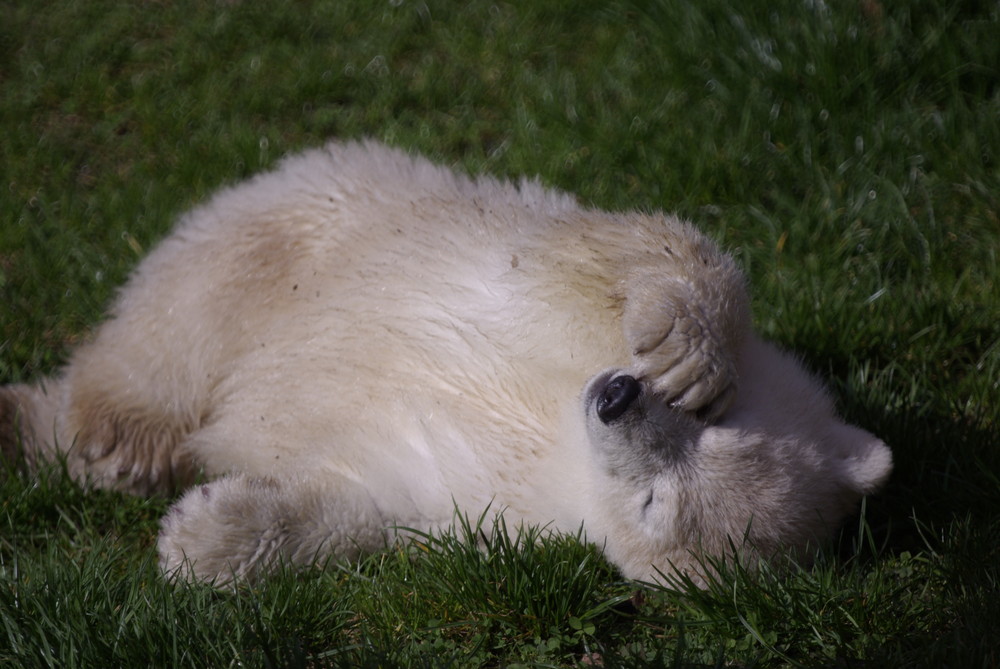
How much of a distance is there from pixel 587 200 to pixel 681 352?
174 centimetres

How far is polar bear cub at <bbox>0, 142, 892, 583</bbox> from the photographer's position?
2.73 meters

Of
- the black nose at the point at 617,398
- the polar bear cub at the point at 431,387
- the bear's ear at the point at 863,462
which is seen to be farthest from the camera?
the bear's ear at the point at 863,462

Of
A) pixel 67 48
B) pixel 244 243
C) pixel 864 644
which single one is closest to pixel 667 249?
pixel 864 644

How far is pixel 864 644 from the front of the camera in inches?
100

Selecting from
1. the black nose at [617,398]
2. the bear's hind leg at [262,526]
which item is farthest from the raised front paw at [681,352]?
the bear's hind leg at [262,526]

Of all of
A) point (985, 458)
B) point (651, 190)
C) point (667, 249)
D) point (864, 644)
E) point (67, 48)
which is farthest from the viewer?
point (67, 48)

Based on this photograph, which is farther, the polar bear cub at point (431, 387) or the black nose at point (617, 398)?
the polar bear cub at point (431, 387)

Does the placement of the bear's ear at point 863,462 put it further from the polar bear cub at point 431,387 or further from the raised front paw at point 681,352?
the raised front paw at point 681,352

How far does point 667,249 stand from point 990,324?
1.49 m

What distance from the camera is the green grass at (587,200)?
8.60 ft

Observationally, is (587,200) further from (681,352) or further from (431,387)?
(681,352)

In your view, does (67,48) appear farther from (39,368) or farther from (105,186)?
(39,368)

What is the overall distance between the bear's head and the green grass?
0.10 m

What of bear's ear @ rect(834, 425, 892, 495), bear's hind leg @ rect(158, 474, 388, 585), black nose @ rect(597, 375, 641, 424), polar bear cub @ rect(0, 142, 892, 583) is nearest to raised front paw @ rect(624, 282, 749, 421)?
polar bear cub @ rect(0, 142, 892, 583)
